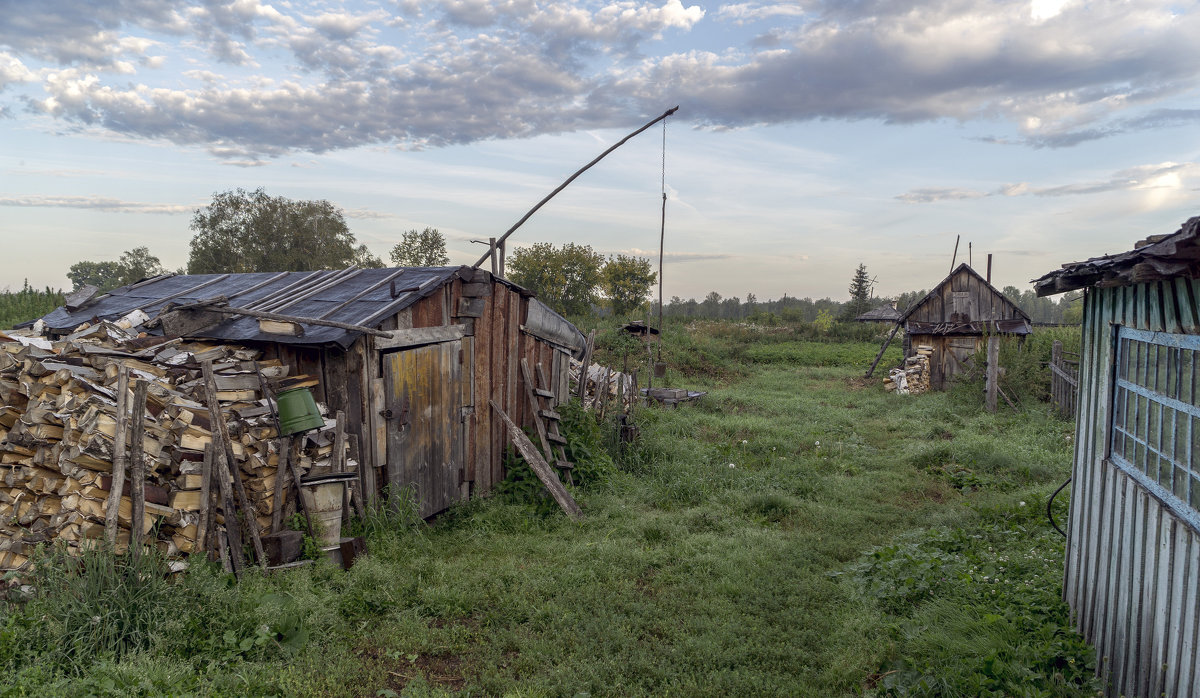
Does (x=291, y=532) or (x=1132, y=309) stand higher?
(x=1132, y=309)

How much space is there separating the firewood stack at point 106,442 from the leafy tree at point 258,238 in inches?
1425

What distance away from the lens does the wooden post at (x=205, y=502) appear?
5.27 metres

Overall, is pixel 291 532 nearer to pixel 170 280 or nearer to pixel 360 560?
pixel 360 560

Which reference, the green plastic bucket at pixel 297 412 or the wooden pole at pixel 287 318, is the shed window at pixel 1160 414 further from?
the green plastic bucket at pixel 297 412

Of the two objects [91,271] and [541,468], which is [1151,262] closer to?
[541,468]

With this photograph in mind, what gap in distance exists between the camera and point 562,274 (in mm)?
49469

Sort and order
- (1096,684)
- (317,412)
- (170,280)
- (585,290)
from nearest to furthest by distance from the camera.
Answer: (1096,684)
(317,412)
(170,280)
(585,290)

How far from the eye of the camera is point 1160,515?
145 inches

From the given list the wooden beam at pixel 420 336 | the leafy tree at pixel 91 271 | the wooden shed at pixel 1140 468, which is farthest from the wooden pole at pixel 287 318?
the leafy tree at pixel 91 271

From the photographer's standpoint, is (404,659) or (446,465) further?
(446,465)

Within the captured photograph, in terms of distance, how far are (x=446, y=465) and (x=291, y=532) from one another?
2432 mm

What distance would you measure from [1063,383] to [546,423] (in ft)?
38.7

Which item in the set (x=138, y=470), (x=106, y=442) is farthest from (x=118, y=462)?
(x=106, y=442)

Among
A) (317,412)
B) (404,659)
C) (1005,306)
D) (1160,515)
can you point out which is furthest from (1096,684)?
(1005,306)
